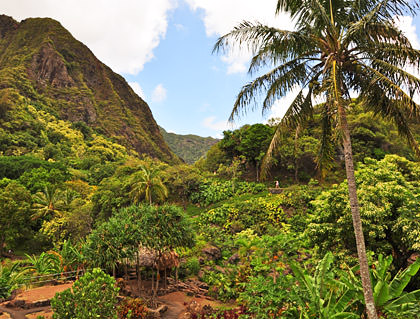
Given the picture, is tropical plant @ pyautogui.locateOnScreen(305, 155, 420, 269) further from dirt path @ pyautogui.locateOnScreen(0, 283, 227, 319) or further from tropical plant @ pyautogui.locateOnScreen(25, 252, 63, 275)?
tropical plant @ pyautogui.locateOnScreen(25, 252, 63, 275)

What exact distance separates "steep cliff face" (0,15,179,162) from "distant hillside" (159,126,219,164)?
113 feet

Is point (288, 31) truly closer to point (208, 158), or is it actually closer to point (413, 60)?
point (413, 60)

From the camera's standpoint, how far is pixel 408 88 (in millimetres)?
5797

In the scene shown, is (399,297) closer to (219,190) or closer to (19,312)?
(19,312)

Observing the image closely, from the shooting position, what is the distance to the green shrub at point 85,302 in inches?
285

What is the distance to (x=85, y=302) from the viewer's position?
289 inches

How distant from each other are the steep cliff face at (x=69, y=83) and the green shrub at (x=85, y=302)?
258 feet

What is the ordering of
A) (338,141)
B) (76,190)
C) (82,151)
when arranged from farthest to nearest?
1. (82,151)
2. (76,190)
3. (338,141)

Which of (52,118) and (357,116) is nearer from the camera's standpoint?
(357,116)

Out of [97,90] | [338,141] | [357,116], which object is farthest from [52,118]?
[338,141]

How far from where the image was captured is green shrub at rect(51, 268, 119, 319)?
725 centimetres

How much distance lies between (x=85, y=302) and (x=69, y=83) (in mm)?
113677

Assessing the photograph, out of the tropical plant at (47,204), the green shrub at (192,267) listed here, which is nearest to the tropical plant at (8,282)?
the green shrub at (192,267)

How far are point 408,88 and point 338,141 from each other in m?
1.90
